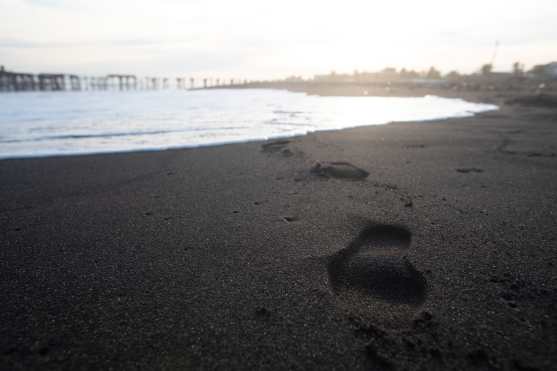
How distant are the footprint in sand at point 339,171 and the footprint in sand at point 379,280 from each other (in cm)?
141

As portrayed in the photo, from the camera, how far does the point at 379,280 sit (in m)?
1.54

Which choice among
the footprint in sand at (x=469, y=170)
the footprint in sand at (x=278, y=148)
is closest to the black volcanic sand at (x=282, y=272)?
the footprint in sand at (x=469, y=170)

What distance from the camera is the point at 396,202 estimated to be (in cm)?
254

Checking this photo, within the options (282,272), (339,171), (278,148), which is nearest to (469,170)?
(339,171)

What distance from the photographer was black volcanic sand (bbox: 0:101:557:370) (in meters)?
1.17

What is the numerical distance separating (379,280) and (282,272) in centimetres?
49

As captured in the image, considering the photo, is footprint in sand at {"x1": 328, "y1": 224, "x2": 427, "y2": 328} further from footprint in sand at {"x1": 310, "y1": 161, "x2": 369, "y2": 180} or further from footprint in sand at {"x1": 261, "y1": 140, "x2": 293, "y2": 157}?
footprint in sand at {"x1": 261, "y1": 140, "x2": 293, "y2": 157}

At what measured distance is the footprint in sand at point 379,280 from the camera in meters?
1.36

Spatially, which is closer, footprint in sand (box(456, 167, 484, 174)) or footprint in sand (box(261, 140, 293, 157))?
footprint in sand (box(456, 167, 484, 174))

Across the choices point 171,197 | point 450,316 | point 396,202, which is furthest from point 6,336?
point 396,202

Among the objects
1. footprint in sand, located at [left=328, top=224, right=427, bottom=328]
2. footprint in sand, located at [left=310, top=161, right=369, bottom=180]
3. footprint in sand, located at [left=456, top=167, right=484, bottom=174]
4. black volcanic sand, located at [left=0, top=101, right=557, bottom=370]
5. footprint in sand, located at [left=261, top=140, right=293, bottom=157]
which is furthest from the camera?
footprint in sand, located at [left=261, top=140, right=293, bottom=157]

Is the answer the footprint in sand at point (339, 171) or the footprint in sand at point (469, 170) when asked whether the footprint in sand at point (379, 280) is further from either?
the footprint in sand at point (469, 170)

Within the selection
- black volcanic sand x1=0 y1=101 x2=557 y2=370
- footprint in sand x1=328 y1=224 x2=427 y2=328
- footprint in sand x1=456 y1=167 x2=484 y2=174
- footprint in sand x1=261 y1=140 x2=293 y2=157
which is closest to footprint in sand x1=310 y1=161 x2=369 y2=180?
black volcanic sand x1=0 y1=101 x2=557 y2=370

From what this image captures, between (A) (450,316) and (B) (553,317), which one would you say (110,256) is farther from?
(B) (553,317)
